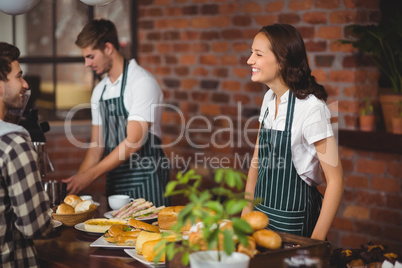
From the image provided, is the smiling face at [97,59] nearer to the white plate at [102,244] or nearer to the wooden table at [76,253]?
the wooden table at [76,253]

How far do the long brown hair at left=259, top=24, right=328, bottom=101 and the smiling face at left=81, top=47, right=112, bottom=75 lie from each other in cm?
123

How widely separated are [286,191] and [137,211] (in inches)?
25.4

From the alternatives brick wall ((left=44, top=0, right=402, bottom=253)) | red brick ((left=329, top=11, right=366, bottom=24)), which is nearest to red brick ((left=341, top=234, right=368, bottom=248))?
brick wall ((left=44, top=0, right=402, bottom=253))

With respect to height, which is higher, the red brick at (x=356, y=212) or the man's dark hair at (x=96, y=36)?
the man's dark hair at (x=96, y=36)

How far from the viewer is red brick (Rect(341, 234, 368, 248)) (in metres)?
3.57

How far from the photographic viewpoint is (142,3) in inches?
192

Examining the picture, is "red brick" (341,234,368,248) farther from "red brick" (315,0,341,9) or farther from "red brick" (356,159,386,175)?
"red brick" (315,0,341,9)

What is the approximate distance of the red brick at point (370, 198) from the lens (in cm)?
348

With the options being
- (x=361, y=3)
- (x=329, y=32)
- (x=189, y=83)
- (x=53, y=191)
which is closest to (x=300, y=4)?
(x=329, y=32)

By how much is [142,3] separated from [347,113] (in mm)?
2123

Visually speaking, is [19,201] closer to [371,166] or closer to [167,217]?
[167,217]

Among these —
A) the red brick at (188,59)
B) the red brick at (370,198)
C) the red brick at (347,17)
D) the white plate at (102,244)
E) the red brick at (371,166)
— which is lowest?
the red brick at (370,198)

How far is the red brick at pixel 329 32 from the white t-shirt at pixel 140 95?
1053 mm

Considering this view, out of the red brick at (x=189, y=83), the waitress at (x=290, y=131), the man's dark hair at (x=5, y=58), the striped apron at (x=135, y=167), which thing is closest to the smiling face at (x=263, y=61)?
the waitress at (x=290, y=131)
